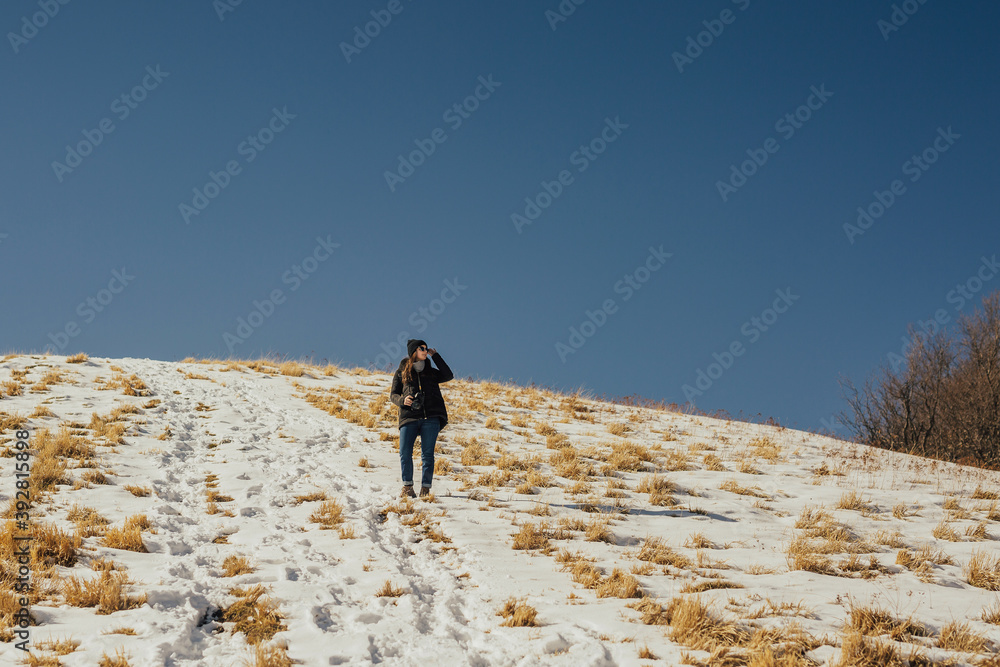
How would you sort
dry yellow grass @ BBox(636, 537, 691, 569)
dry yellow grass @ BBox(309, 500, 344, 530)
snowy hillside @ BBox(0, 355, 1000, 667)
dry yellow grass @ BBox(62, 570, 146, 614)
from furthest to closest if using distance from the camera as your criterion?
dry yellow grass @ BBox(309, 500, 344, 530)
dry yellow grass @ BBox(636, 537, 691, 569)
dry yellow grass @ BBox(62, 570, 146, 614)
snowy hillside @ BBox(0, 355, 1000, 667)

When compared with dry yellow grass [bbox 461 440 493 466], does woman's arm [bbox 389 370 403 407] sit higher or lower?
higher

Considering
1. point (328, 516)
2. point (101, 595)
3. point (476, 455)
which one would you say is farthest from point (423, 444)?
point (101, 595)

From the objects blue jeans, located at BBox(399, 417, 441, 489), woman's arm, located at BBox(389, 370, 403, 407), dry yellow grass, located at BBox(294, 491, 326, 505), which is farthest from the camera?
woman's arm, located at BBox(389, 370, 403, 407)

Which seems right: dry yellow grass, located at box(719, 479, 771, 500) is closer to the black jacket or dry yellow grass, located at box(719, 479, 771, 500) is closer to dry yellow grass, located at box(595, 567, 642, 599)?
dry yellow grass, located at box(595, 567, 642, 599)

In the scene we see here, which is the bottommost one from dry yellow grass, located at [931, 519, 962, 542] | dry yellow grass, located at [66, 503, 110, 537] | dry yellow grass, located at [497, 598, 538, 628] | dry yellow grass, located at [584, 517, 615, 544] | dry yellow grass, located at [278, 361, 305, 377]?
dry yellow grass, located at [497, 598, 538, 628]

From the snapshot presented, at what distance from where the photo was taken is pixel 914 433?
74.0ft

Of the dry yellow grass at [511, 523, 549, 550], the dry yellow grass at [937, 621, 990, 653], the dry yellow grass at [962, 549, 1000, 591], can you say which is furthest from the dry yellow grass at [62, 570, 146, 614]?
the dry yellow grass at [962, 549, 1000, 591]

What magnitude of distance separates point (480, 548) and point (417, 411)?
2732 mm

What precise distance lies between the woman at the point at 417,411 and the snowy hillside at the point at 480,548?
18.1 inches

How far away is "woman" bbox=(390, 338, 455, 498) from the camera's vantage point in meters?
8.75

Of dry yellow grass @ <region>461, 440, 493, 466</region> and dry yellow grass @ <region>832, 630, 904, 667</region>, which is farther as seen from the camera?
dry yellow grass @ <region>461, 440, 493, 466</region>

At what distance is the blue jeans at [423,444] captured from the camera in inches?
344

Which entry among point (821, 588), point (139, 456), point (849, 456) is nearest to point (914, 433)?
point (849, 456)

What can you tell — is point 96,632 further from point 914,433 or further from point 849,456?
point 914,433
